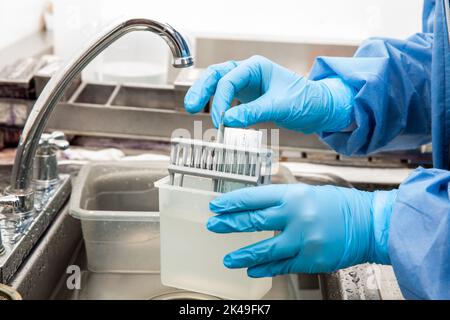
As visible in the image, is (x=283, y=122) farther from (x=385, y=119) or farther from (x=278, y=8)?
(x=278, y=8)

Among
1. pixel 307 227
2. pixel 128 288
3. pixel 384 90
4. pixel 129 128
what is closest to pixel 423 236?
pixel 307 227

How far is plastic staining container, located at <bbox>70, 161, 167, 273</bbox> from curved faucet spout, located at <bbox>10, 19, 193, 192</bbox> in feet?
0.59

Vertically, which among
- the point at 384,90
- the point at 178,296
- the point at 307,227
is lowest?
the point at 178,296

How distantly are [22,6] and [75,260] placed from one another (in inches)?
49.7

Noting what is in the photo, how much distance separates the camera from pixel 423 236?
3.04 feet

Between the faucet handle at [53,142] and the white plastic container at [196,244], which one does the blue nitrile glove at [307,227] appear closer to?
the white plastic container at [196,244]

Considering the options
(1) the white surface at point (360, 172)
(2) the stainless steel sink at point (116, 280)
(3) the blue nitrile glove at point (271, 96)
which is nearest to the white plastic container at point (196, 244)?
(3) the blue nitrile glove at point (271, 96)

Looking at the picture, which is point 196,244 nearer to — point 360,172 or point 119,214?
point 119,214

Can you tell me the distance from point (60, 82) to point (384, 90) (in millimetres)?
813

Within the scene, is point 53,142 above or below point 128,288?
above

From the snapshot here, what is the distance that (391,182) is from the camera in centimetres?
166

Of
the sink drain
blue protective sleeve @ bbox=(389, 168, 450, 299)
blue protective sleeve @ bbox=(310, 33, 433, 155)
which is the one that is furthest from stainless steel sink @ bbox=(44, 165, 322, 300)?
blue protective sleeve @ bbox=(389, 168, 450, 299)

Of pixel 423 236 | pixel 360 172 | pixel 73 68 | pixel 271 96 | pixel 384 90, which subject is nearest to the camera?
pixel 423 236

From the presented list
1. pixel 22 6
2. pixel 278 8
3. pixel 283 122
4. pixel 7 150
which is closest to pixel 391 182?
pixel 283 122
